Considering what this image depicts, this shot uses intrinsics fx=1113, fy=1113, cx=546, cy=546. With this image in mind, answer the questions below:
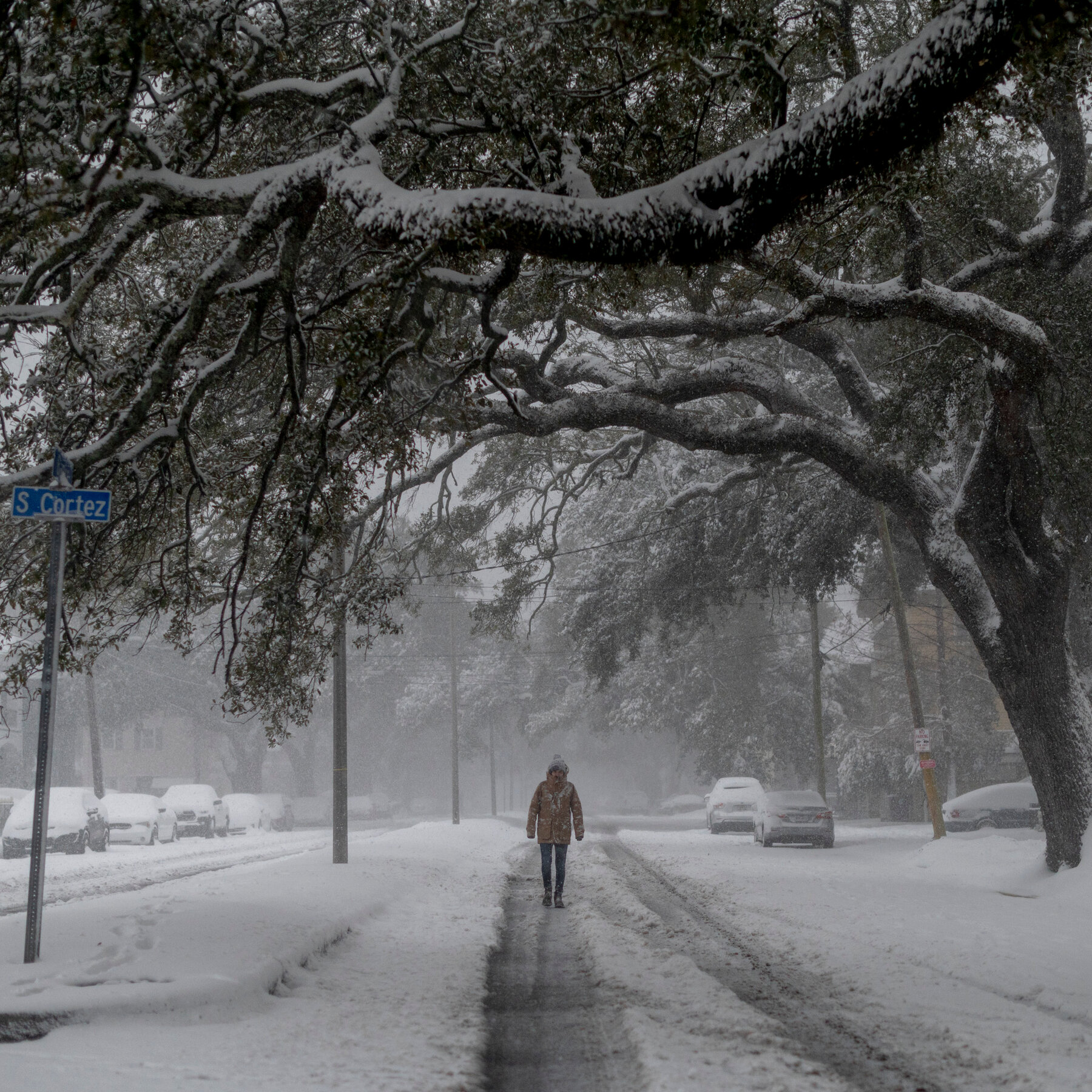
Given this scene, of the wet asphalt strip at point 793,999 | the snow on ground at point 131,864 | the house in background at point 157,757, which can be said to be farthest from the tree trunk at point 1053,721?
the house in background at point 157,757

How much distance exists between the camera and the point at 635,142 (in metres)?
9.34

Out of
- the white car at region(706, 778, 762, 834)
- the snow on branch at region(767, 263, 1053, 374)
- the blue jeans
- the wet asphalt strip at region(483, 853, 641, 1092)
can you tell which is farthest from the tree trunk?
the white car at region(706, 778, 762, 834)

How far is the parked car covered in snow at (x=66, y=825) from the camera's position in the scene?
25250 mm

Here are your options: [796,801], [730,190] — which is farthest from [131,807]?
[730,190]

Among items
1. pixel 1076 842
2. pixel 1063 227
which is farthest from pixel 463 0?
pixel 1076 842

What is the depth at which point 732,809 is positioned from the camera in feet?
107

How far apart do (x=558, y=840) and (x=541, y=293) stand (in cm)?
666

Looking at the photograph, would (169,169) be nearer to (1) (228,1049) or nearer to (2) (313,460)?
(2) (313,460)

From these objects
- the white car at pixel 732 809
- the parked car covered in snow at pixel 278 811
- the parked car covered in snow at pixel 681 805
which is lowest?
the parked car covered in snow at pixel 681 805

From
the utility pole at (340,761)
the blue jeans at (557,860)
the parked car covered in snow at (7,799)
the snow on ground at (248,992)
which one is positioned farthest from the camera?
the parked car covered in snow at (7,799)

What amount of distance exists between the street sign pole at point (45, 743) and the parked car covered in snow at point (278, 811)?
38.7 metres

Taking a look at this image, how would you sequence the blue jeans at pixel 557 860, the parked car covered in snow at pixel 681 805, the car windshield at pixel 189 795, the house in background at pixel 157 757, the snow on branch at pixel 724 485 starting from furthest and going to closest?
the house in background at pixel 157 757 < the parked car covered in snow at pixel 681 805 < the car windshield at pixel 189 795 < the snow on branch at pixel 724 485 < the blue jeans at pixel 557 860

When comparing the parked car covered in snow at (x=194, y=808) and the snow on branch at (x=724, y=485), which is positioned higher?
the snow on branch at (x=724, y=485)

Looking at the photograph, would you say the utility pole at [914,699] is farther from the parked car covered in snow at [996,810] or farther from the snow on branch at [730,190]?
the snow on branch at [730,190]
